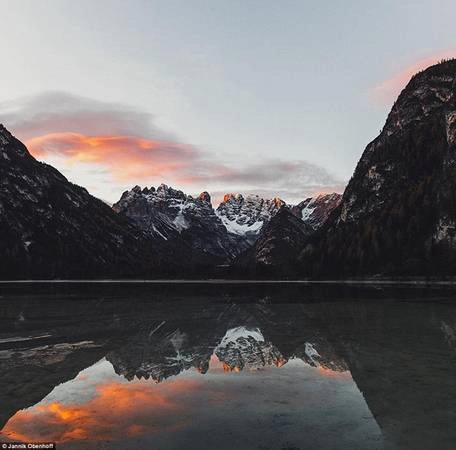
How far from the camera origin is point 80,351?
30.2 m

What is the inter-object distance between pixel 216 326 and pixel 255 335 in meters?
6.71

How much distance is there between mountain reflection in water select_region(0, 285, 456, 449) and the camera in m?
15.0

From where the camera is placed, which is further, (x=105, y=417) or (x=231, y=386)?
(x=231, y=386)

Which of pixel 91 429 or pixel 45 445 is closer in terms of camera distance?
pixel 45 445

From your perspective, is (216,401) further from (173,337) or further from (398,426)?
(173,337)

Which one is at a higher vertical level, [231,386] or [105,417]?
[105,417]

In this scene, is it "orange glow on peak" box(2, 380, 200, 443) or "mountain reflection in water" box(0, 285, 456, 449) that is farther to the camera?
"orange glow on peak" box(2, 380, 200, 443)

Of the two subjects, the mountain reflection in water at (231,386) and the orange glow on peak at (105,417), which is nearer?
the mountain reflection in water at (231,386)

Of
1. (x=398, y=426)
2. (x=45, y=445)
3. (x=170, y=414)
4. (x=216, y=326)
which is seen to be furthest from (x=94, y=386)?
(x=216, y=326)

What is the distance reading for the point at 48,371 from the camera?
80.0ft

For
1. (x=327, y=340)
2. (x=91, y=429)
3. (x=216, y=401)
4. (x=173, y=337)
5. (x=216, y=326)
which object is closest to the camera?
(x=91, y=429)

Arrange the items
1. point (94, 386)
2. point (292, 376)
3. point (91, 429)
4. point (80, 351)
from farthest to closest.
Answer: point (80, 351) → point (292, 376) → point (94, 386) → point (91, 429)

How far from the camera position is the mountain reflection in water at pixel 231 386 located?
1496 centimetres

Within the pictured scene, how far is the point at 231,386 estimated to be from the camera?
21.6m
